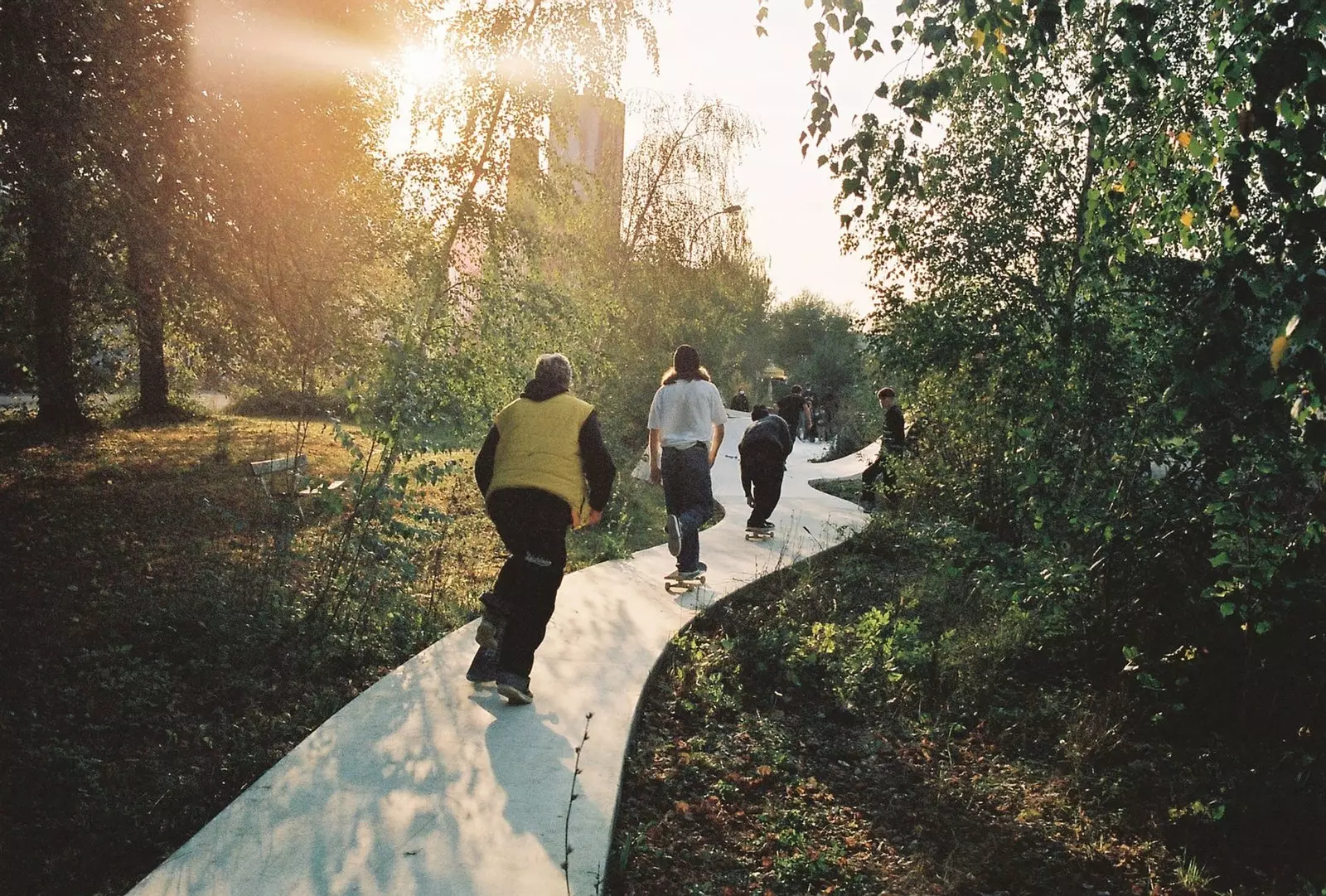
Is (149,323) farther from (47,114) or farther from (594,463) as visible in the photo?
(594,463)

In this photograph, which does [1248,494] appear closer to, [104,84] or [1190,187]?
[1190,187]

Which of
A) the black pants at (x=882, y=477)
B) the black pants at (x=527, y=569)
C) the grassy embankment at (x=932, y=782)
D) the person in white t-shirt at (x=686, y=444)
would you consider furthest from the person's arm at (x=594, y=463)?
the black pants at (x=882, y=477)

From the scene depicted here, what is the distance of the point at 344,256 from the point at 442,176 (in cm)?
375

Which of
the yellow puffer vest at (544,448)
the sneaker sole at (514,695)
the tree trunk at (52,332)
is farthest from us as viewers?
the tree trunk at (52,332)

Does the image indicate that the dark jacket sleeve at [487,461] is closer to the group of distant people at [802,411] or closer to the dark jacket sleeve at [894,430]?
the dark jacket sleeve at [894,430]

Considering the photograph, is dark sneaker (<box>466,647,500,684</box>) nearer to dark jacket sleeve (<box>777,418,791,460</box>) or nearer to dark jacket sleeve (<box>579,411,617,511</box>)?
dark jacket sleeve (<box>579,411,617,511</box>)

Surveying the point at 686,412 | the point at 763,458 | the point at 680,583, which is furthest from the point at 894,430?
the point at 680,583

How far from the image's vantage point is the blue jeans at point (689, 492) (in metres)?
8.78

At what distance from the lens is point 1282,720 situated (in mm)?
4766

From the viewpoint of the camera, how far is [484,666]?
576 centimetres

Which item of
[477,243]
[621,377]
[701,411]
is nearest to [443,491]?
[477,243]

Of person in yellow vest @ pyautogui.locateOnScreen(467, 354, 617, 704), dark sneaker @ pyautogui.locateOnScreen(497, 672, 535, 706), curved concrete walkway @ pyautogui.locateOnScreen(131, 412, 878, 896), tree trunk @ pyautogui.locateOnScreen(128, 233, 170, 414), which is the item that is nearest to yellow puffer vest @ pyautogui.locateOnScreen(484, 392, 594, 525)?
person in yellow vest @ pyautogui.locateOnScreen(467, 354, 617, 704)

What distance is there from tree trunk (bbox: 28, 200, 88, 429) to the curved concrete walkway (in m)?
6.48

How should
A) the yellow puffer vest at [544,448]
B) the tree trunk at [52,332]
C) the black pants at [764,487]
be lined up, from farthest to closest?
the black pants at [764,487] < the tree trunk at [52,332] < the yellow puffer vest at [544,448]
